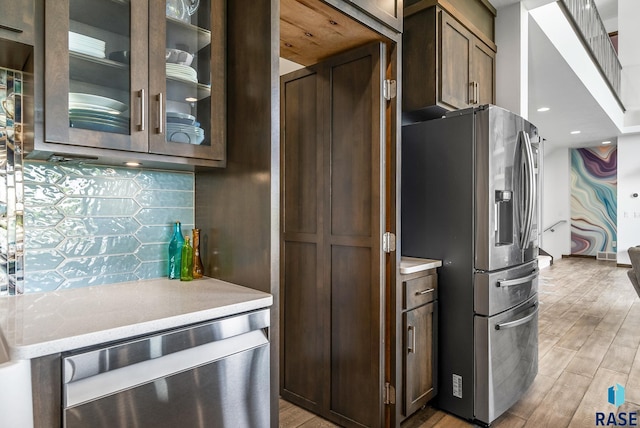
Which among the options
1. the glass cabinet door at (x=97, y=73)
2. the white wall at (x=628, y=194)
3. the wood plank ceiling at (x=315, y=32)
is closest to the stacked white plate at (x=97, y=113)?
the glass cabinet door at (x=97, y=73)

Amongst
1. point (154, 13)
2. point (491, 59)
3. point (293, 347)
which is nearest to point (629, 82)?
point (491, 59)

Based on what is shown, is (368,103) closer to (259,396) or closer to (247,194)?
→ (247,194)

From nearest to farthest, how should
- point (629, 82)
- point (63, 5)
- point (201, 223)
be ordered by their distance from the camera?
point (63, 5) < point (201, 223) < point (629, 82)

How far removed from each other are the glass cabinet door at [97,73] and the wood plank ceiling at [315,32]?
0.65 metres

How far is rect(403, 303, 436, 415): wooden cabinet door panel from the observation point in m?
2.11

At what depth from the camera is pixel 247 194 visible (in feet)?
5.11

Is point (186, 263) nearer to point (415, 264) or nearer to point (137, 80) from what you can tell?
point (137, 80)

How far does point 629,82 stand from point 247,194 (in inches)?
372

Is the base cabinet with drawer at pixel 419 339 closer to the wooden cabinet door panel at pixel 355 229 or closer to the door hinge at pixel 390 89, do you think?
the wooden cabinet door panel at pixel 355 229

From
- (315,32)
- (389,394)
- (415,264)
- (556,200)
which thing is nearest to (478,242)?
(415,264)

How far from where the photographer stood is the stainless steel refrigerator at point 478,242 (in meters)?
2.17

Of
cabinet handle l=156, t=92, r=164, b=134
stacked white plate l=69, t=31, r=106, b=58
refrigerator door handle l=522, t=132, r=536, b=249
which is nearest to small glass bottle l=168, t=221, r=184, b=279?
cabinet handle l=156, t=92, r=164, b=134

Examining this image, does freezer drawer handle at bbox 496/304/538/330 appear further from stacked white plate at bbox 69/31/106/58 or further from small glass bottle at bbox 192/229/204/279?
stacked white plate at bbox 69/31/106/58

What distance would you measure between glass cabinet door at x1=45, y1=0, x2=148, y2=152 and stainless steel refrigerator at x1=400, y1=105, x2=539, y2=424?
5.53 ft
